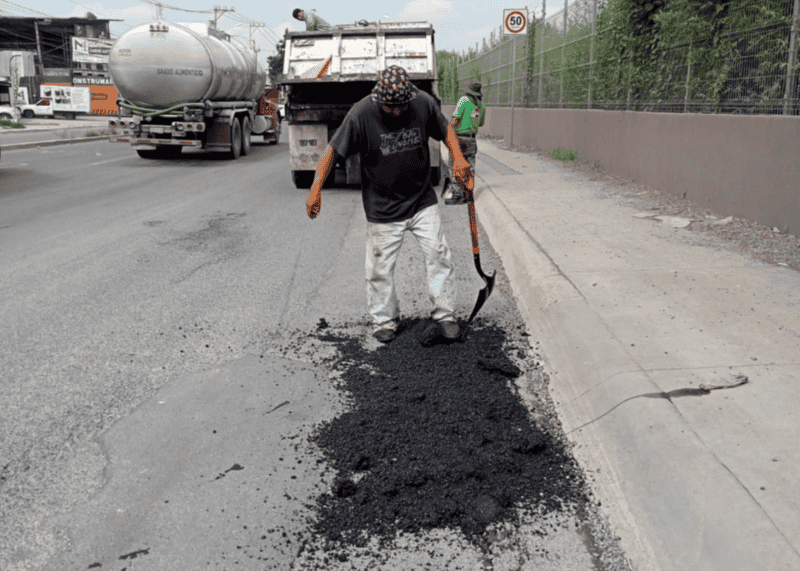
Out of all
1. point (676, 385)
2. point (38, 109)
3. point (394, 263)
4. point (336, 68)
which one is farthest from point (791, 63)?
point (38, 109)

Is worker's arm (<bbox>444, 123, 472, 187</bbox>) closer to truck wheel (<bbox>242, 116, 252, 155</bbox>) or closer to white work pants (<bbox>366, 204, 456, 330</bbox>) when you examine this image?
white work pants (<bbox>366, 204, 456, 330</bbox>)

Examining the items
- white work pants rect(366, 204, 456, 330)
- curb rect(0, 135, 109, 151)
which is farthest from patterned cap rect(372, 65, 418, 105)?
curb rect(0, 135, 109, 151)

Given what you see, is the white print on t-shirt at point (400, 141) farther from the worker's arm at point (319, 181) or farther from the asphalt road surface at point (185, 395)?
the asphalt road surface at point (185, 395)

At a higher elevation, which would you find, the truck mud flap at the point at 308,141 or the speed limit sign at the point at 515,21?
the speed limit sign at the point at 515,21

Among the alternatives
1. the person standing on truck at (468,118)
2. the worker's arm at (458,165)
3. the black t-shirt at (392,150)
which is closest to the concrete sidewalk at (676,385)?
the worker's arm at (458,165)

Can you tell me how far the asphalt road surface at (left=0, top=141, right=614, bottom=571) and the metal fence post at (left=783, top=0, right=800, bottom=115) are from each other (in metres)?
3.42

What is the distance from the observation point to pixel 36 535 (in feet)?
8.71

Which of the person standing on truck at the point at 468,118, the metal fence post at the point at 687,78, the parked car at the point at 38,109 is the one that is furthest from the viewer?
the parked car at the point at 38,109

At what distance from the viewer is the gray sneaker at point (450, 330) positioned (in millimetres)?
4656

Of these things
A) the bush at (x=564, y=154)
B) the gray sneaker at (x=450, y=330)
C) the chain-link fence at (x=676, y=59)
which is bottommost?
the gray sneaker at (x=450, y=330)

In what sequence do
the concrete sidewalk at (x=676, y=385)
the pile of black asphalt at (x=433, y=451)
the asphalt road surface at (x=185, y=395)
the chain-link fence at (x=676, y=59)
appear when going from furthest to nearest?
1. the chain-link fence at (x=676, y=59)
2. the pile of black asphalt at (x=433, y=451)
3. the asphalt road surface at (x=185, y=395)
4. the concrete sidewalk at (x=676, y=385)

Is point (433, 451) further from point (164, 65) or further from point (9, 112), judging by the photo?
point (9, 112)

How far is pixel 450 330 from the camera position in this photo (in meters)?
4.69

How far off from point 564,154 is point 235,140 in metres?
9.10
